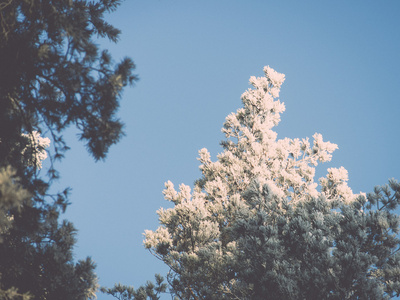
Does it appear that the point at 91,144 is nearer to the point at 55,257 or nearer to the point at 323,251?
the point at 55,257

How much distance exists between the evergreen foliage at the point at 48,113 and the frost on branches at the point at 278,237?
2469mm

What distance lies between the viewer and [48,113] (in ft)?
13.0

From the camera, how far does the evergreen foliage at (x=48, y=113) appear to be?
350cm

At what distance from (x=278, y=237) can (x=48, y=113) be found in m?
3.74

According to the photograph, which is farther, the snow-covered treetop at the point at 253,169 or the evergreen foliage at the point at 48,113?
the snow-covered treetop at the point at 253,169

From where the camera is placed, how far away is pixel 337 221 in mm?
4293

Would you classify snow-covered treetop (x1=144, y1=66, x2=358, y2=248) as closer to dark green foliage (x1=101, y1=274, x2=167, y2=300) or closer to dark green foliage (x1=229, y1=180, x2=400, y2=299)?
dark green foliage (x1=101, y1=274, x2=167, y2=300)

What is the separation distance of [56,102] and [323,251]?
4227 millimetres

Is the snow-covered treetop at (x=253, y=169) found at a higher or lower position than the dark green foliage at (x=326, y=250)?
higher

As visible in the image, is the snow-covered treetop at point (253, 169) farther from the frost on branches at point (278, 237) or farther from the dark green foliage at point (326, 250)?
the dark green foliage at point (326, 250)

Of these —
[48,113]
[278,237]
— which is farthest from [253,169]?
[48,113]

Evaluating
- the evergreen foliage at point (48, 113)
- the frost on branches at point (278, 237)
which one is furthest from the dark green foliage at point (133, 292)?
the evergreen foliage at point (48, 113)

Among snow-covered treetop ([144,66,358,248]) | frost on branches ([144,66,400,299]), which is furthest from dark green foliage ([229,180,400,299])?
snow-covered treetop ([144,66,358,248])

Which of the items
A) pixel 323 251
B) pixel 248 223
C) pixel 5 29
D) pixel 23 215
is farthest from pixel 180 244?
pixel 5 29
